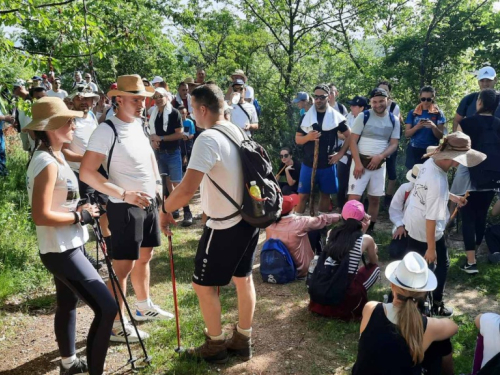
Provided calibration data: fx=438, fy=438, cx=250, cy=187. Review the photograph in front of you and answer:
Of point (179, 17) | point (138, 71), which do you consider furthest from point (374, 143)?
point (138, 71)

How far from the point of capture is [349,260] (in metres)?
4.05

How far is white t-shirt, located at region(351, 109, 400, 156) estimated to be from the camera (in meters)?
5.93

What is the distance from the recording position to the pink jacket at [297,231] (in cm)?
499

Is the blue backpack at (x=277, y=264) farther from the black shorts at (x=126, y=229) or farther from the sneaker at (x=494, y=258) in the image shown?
the sneaker at (x=494, y=258)

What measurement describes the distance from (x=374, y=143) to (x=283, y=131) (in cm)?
448

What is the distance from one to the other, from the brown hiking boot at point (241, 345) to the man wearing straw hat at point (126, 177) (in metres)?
0.85

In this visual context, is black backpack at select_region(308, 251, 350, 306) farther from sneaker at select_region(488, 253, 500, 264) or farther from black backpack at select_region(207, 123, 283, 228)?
sneaker at select_region(488, 253, 500, 264)

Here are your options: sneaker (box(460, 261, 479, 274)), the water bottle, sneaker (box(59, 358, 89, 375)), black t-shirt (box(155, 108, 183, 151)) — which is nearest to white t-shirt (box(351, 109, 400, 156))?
sneaker (box(460, 261, 479, 274))

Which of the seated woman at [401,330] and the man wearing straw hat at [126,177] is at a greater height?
the man wearing straw hat at [126,177]

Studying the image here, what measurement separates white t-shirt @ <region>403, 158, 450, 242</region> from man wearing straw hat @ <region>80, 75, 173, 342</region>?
236cm

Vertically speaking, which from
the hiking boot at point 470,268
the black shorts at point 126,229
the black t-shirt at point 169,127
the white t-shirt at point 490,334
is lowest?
the hiking boot at point 470,268

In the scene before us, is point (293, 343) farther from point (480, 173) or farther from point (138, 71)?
point (138, 71)

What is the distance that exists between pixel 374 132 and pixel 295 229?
76.0 inches

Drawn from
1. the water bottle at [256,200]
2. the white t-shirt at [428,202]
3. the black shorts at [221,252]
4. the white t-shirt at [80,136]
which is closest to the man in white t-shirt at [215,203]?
the black shorts at [221,252]
